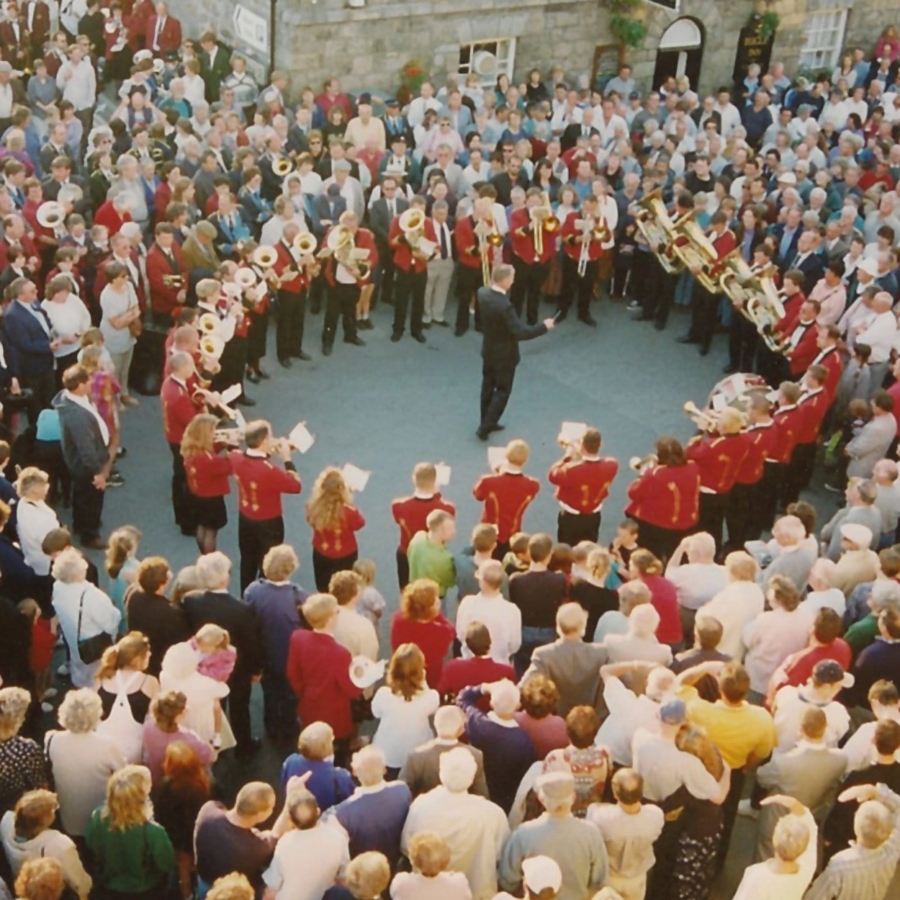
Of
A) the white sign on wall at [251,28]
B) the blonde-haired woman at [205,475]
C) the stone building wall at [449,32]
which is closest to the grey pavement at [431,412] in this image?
the blonde-haired woman at [205,475]

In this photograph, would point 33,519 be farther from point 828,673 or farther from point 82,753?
point 828,673

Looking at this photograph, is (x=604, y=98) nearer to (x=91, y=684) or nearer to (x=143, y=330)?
(x=143, y=330)

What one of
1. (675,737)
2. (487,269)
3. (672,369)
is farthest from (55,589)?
(672,369)

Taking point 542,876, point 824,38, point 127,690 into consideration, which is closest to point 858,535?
point 542,876

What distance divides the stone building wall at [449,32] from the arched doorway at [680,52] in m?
0.11

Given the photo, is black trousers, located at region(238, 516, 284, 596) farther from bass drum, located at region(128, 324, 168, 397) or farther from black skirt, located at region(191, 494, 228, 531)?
bass drum, located at region(128, 324, 168, 397)

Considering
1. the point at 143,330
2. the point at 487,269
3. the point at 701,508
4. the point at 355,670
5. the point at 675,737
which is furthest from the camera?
the point at 487,269

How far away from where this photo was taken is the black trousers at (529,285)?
14.0 metres

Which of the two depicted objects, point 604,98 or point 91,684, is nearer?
point 91,684

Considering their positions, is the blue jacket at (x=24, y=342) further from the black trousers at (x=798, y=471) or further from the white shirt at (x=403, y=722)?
the black trousers at (x=798, y=471)

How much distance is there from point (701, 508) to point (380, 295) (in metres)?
5.99

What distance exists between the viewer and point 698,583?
8.18 m

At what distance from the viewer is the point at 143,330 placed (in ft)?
39.4

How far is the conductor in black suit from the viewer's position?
1134 cm
